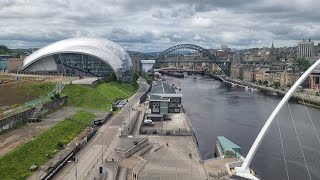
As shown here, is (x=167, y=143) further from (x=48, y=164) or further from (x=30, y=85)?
(x=30, y=85)

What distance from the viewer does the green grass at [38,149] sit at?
73.5ft

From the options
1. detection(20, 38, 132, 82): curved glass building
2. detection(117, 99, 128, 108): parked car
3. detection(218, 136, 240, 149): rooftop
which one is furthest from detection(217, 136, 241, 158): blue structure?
detection(20, 38, 132, 82): curved glass building

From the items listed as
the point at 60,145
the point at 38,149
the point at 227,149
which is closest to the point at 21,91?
the point at 60,145

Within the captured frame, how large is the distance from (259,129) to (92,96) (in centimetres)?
1819

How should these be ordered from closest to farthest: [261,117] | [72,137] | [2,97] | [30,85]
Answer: [72,137] < [2,97] < [30,85] < [261,117]

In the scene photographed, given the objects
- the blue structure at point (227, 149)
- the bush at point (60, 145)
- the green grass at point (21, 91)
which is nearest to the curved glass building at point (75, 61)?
the green grass at point (21, 91)

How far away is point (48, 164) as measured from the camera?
24.2 m

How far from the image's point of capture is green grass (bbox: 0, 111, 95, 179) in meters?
22.4

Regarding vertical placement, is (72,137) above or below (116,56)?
below

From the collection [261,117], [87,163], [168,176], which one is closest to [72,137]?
[87,163]

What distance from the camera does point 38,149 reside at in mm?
26328

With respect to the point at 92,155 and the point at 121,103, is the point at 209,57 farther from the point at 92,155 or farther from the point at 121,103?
the point at 92,155

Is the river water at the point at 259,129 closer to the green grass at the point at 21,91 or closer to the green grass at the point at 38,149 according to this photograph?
the green grass at the point at 38,149

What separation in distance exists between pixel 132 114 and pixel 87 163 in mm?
17249
